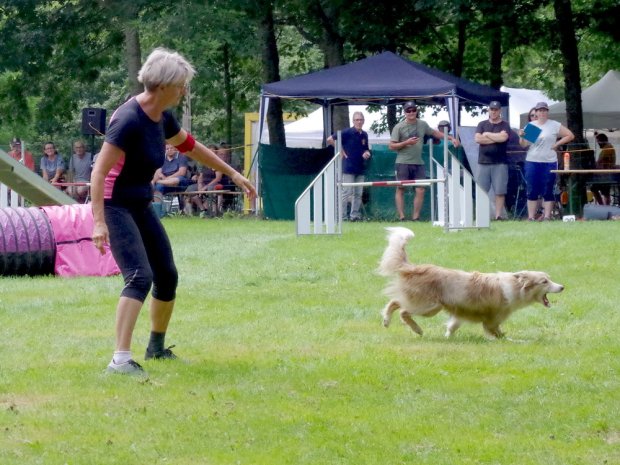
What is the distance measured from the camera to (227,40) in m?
28.7

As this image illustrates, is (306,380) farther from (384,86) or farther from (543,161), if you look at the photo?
(384,86)

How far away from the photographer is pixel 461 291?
29.9 feet

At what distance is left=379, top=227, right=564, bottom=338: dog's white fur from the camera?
29.8 ft

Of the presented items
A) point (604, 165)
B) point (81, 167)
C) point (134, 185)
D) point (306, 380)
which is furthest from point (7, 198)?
point (306, 380)

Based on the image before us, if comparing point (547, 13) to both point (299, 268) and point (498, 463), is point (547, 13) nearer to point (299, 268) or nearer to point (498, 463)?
point (299, 268)

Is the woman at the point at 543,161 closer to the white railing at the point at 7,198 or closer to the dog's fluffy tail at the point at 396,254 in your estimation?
the white railing at the point at 7,198

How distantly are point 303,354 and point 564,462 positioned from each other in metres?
3.10

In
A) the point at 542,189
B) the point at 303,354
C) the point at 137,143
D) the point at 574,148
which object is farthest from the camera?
the point at 574,148

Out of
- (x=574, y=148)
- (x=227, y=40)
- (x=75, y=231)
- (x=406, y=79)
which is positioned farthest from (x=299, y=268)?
(x=227, y=40)

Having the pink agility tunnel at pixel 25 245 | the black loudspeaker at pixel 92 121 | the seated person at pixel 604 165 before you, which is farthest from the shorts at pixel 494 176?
the black loudspeaker at pixel 92 121

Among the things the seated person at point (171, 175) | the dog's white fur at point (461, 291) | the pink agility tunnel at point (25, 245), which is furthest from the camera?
the seated person at point (171, 175)

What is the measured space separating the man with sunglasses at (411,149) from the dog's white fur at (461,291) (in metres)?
12.0

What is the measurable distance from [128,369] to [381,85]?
1660 cm

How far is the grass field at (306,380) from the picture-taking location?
19.1 ft
